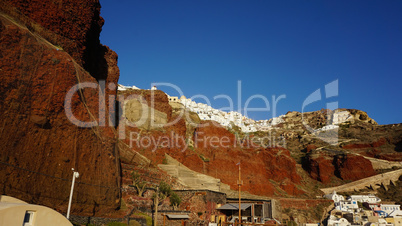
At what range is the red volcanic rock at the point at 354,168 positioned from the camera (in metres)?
68.8

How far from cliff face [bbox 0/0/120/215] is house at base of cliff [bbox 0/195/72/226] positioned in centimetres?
298

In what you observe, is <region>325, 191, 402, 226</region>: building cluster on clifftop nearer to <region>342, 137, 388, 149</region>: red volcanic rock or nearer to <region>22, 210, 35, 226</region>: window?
<region>342, 137, 388, 149</region>: red volcanic rock

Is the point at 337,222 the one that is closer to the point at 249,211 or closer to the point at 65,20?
the point at 249,211

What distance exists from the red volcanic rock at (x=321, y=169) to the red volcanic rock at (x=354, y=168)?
6.44 ft

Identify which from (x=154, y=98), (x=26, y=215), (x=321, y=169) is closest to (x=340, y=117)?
(x=321, y=169)

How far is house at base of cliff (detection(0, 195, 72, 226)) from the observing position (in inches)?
364

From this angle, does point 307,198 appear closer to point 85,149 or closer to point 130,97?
point 130,97

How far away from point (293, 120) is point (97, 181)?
130 meters

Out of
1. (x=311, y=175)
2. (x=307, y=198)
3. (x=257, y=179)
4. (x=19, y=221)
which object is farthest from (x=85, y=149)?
(x=311, y=175)

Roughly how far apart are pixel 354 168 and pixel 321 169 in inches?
280

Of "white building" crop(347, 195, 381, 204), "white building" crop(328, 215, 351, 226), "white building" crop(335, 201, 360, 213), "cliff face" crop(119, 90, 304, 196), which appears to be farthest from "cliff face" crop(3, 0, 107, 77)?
"white building" crop(347, 195, 381, 204)

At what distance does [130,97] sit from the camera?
48.2 m

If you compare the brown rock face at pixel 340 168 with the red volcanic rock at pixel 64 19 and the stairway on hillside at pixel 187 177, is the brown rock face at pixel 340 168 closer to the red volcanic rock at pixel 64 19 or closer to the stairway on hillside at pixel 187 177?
the stairway on hillside at pixel 187 177

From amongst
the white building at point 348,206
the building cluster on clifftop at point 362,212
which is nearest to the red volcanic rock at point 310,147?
the building cluster on clifftop at point 362,212
